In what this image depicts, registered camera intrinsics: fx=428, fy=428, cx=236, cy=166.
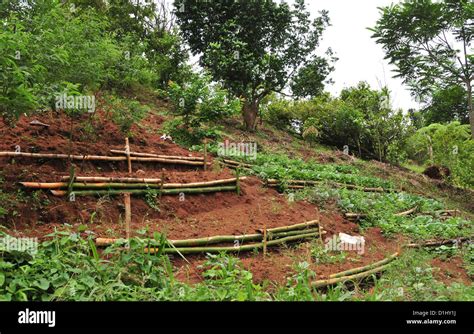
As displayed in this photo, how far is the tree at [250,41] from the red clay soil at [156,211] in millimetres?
6211

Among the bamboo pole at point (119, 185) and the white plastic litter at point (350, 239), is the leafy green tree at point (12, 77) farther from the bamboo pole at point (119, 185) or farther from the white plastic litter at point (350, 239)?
the white plastic litter at point (350, 239)

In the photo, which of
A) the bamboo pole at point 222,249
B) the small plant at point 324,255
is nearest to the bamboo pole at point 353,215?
the small plant at point 324,255

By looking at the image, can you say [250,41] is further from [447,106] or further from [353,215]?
[353,215]

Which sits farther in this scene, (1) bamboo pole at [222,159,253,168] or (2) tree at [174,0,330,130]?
(2) tree at [174,0,330,130]

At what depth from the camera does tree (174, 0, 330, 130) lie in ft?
46.0

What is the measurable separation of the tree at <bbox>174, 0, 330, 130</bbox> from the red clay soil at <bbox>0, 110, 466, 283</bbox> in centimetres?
621

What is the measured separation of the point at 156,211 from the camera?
18.7ft

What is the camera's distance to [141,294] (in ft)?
11.0

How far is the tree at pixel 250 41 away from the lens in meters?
14.0

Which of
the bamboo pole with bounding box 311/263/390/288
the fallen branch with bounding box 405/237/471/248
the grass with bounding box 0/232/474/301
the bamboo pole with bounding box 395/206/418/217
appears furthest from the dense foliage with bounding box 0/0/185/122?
the bamboo pole with bounding box 395/206/418/217

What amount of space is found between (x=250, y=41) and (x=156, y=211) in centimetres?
1028

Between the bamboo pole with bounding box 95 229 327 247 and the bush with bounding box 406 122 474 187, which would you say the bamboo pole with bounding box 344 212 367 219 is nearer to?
the bamboo pole with bounding box 95 229 327 247
